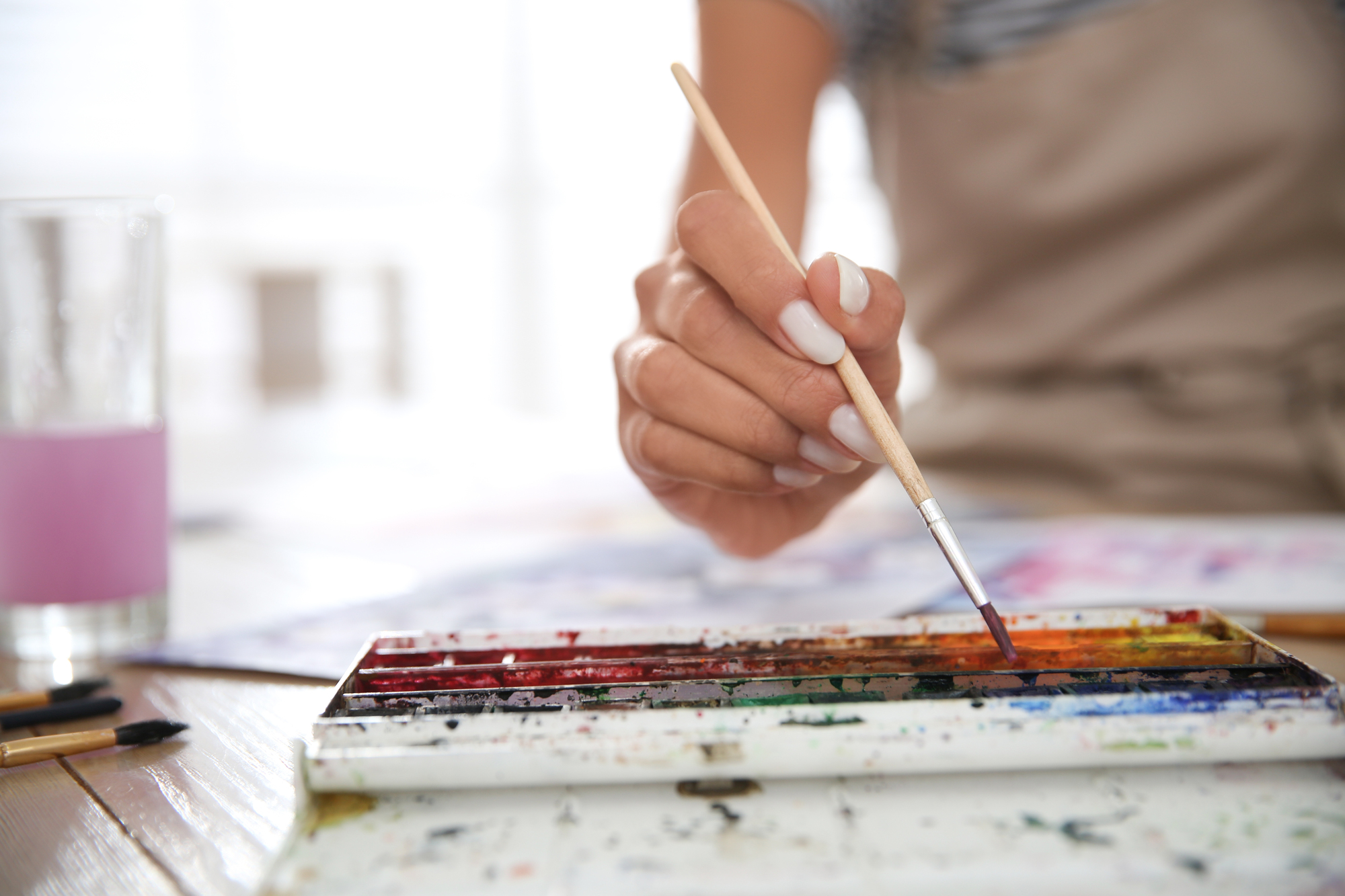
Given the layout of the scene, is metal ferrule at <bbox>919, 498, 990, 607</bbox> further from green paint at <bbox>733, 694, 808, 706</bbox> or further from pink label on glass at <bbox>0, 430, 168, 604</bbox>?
pink label on glass at <bbox>0, 430, 168, 604</bbox>

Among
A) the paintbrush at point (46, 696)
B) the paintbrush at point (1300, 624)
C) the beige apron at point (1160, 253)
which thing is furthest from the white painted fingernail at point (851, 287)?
the beige apron at point (1160, 253)

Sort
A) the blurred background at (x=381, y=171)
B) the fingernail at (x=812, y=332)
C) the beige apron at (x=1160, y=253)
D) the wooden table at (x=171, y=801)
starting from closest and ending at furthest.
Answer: the wooden table at (x=171, y=801) < the fingernail at (x=812, y=332) < the beige apron at (x=1160, y=253) < the blurred background at (x=381, y=171)

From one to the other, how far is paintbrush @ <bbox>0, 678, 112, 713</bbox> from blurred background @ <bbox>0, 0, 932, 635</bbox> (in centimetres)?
241

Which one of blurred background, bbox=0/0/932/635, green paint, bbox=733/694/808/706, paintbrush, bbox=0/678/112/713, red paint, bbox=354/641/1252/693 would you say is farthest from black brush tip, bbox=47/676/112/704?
blurred background, bbox=0/0/932/635

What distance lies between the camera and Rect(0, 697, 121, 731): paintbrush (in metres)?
0.34

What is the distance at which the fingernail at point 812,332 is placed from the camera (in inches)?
13.9

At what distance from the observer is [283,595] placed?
533 millimetres

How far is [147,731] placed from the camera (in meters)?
0.33

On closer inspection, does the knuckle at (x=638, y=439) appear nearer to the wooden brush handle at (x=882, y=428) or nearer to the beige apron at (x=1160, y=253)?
the wooden brush handle at (x=882, y=428)

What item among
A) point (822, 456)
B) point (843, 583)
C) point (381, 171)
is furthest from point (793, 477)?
point (381, 171)

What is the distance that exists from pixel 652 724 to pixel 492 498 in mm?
581

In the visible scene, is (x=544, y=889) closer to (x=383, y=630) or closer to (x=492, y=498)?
(x=383, y=630)

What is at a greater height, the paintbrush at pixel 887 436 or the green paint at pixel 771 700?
the paintbrush at pixel 887 436

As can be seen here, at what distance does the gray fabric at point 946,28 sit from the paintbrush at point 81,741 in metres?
0.69
